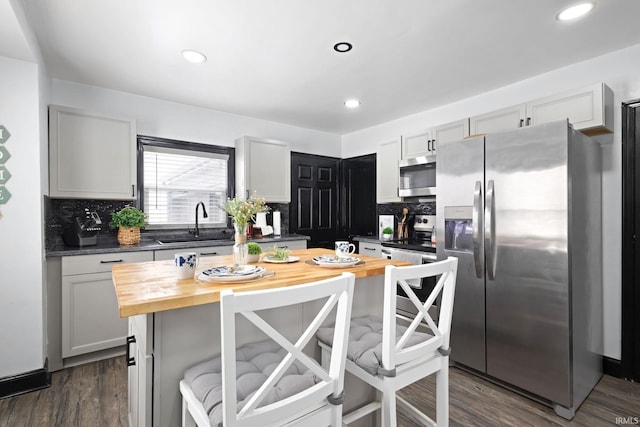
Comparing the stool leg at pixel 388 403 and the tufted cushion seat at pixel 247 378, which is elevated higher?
the tufted cushion seat at pixel 247 378

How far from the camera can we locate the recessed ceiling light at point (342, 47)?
234cm

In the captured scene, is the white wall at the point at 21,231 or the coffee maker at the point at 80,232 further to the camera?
the coffee maker at the point at 80,232

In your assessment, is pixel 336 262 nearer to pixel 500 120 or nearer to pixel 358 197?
pixel 500 120

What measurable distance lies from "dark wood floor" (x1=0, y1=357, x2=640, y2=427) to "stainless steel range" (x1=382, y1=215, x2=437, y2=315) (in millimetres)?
858

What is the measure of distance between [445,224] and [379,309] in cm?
113

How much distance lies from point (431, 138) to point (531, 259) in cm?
174

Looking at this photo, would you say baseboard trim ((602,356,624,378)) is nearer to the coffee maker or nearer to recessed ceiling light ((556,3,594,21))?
recessed ceiling light ((556,3,594,21))

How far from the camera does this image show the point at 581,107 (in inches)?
95.1

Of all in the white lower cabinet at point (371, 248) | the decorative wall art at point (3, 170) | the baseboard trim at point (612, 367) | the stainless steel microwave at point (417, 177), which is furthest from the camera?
the white lower cabinet at point (371, 248)

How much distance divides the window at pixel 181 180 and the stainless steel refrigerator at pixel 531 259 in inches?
108

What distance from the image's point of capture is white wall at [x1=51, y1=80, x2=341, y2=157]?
10.2 feet

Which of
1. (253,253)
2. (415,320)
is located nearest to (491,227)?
(415,320)

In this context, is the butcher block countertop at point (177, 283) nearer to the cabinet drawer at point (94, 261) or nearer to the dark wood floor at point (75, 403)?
the dark wood floor at point (75, 403)

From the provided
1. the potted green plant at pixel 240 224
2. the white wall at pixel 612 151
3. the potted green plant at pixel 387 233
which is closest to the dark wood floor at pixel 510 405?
the white wall at pixel 612 151
